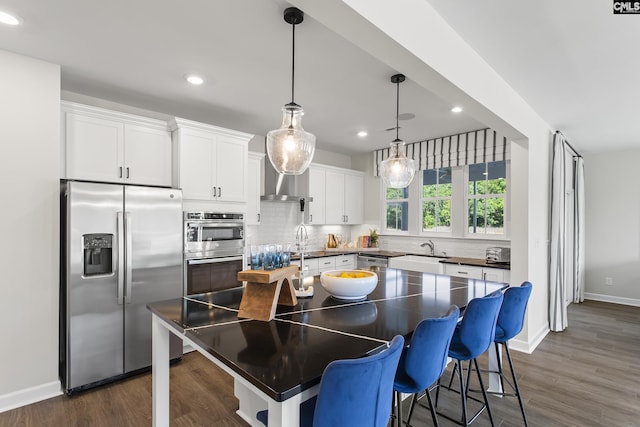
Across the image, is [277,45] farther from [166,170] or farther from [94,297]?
[94,297]

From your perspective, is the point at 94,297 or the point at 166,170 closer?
the point at 94,297

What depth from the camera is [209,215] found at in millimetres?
3584

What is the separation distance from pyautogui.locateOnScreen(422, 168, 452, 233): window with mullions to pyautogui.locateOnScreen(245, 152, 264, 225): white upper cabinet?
9.23ft

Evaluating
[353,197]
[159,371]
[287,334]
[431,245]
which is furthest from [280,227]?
[287,334]

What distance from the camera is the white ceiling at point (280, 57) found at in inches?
Answer: 77.1

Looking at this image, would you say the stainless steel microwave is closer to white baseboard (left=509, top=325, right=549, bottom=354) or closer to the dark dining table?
the dark dining table

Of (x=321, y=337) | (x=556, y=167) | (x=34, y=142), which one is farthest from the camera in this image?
(x=556, y=167)

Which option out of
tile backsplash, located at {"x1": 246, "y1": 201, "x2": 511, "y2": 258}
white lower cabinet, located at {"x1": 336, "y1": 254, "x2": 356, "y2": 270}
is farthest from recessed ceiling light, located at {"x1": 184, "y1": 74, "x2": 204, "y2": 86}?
white lower cabinet, located at {"x1": 336, "y1": 254, "x2": 356, "y2": 270}

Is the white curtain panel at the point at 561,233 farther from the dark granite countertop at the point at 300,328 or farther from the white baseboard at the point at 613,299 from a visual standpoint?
the dark granite countertop at the point at 300,328

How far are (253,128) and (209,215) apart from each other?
5.01ft

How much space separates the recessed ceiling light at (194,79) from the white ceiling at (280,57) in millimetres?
69

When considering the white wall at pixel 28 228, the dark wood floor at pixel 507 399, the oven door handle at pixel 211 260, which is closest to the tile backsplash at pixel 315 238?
the oven door handle at pixel 211 260

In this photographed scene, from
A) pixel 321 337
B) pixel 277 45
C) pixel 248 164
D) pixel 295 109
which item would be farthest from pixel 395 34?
pixel 248 164

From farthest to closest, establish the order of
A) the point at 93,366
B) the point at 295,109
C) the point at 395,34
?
the point at 93,366 < the point at 295,109 < the point at 395,34
